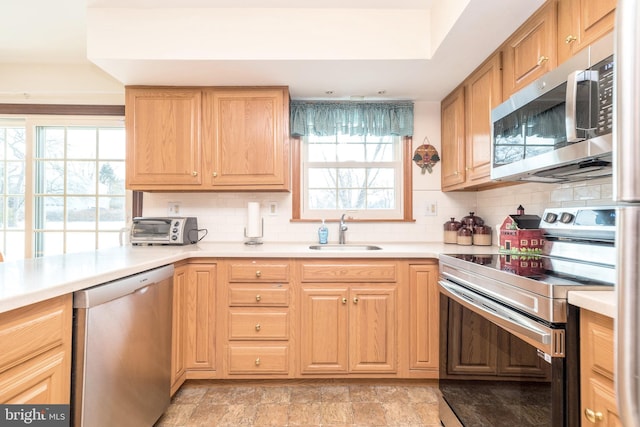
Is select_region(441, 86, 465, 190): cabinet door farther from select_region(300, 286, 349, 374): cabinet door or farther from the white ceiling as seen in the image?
select_region(300, 286, 349, 374): cabinet door

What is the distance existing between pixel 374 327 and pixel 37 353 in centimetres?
166

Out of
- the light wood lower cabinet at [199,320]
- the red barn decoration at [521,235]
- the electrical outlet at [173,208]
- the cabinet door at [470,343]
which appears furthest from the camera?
the electrical outlet at [173,208]

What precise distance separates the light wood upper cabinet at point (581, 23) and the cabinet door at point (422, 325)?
1.29 metres

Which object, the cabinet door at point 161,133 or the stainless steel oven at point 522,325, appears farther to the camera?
the cabinet door at point 161,133

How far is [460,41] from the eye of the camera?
1.85 metres

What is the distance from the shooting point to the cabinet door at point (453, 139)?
2.40 metres

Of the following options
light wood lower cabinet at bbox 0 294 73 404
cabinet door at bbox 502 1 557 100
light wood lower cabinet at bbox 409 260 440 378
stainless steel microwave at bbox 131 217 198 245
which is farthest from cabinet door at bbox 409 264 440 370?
light wood lower cabinet at bbox 0 294 73 404

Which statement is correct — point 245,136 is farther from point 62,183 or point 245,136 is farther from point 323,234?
point 62,183

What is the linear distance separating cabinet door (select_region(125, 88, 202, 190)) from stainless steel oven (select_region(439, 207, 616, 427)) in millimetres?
1895

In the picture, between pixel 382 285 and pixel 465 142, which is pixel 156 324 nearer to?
pixel 382 285

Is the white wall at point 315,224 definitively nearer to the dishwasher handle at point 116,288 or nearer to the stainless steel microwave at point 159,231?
the stainless steel microwave at point 159,231

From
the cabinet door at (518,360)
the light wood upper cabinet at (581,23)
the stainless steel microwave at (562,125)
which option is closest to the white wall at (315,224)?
the stainless steel microwave at (562,125)

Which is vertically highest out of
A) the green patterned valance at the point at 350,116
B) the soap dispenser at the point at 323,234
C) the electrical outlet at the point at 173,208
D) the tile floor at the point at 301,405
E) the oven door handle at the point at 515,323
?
the green patterned valance at the point at 350,116

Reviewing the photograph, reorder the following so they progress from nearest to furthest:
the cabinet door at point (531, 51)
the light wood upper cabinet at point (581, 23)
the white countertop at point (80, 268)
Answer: the white countertop at point (80, 268)
the light wood upper cabinet at point (581, 23)
the cabinet door at point (531, 51)
